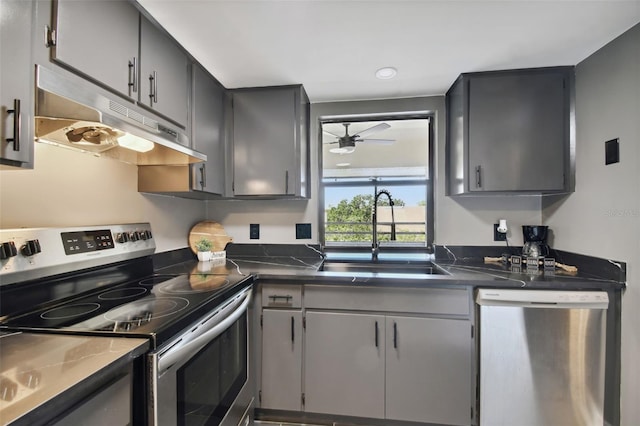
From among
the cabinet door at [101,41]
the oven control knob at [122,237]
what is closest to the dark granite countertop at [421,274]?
the oven control knob at [122,237]

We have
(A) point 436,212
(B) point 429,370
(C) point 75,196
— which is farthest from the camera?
(A) point 436,212

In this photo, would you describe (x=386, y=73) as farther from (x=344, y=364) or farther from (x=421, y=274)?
(x=344, y=364)

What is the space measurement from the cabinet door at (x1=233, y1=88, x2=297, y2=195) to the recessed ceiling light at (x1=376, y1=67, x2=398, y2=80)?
63 centimetres

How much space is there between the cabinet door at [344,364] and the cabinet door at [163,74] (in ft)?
4.70

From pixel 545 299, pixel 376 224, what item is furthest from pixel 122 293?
pixel 545 299

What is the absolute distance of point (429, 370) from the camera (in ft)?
5.26

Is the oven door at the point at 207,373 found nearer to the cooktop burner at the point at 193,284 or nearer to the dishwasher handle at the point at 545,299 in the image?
the cooktop burner at the point at 193,284

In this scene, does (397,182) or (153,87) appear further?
(397,182)

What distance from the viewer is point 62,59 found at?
0.93 meters

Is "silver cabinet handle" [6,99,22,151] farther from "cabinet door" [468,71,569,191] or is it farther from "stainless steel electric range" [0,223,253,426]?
"cabinet door" [468,71,569,191]

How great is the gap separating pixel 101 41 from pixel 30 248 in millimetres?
840

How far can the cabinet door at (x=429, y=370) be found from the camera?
62.3 inches

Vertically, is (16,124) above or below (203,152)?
below

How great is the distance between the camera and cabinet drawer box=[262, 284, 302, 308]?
5.67ft
